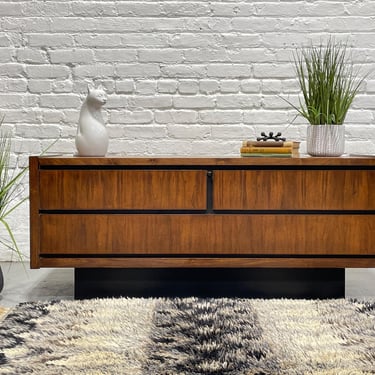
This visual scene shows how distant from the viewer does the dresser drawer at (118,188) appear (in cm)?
173

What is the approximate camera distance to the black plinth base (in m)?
1.83

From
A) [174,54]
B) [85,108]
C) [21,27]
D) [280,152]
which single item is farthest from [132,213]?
[21,27]

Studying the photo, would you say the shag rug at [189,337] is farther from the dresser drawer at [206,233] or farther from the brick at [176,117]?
the brick at [176,117]

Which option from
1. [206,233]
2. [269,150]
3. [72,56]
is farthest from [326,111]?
[72,56]

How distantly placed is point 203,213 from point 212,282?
0.89 ft

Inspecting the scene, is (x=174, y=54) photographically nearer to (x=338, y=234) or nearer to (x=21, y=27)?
(x=21, y=27)

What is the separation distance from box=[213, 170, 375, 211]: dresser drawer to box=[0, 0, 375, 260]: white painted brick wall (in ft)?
2.21

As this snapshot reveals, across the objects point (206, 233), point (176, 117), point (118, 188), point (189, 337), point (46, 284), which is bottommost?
→ point (46, 284)

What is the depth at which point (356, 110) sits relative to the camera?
93.4 inches

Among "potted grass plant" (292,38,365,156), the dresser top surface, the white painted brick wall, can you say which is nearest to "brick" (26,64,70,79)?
the white painted brick wall

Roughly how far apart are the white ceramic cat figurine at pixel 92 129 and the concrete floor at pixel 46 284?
542 mm

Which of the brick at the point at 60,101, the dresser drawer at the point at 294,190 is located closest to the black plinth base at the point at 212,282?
the dresser drawer at the point at 294,190

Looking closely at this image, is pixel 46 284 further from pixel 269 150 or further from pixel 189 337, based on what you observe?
pixel 269 150

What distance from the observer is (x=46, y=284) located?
206cm
